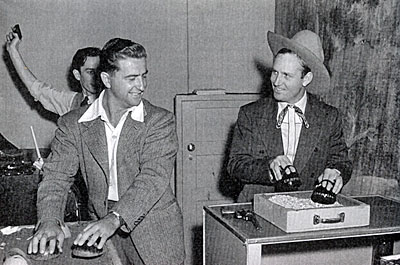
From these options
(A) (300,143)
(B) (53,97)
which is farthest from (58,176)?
(B) (53,97)

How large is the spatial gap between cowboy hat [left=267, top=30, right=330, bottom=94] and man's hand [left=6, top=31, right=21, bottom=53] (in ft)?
7.86

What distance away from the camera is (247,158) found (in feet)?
10.1

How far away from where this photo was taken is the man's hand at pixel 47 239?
2057 mm

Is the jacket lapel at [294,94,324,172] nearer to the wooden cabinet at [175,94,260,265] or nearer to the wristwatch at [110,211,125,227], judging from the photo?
the wristwatch at [110,211,125,227]

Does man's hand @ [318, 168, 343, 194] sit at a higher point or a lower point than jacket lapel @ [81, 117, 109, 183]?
lower

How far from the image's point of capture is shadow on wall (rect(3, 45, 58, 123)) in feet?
16.2

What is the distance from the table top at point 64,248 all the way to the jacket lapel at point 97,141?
0.31 meters

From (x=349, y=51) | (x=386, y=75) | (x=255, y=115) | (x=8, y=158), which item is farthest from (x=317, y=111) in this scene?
(x=8, y=158)

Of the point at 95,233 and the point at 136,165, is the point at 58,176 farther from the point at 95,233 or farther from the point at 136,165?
the point at 95,233

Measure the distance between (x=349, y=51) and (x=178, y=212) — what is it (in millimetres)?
1968

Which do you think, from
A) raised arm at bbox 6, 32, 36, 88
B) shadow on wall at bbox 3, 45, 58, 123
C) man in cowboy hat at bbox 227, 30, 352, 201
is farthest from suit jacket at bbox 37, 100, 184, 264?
shadow on wall at bbox 3, 45, 58, 123

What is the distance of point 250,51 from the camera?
557 centimetres

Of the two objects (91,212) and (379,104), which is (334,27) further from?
(91,212)

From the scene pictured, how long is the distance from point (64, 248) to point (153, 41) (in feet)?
11.2
